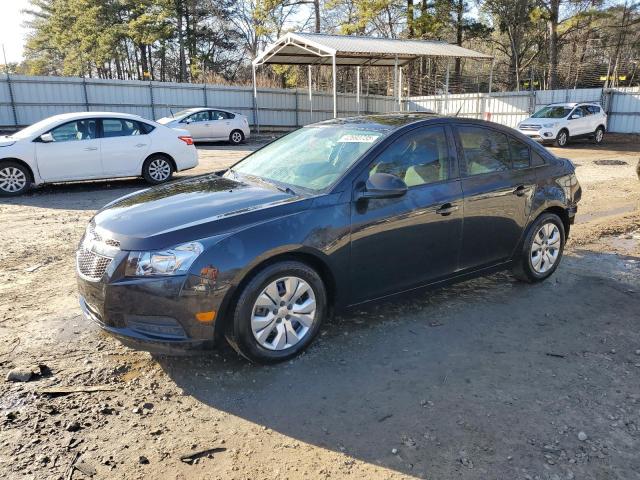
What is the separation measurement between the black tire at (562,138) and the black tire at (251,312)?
63.8 ft

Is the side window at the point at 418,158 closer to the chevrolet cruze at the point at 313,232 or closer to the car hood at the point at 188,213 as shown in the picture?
the chevrolet cruze at the point at 313,232

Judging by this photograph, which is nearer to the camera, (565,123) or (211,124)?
(565,123)

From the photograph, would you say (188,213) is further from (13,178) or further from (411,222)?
(13,178)

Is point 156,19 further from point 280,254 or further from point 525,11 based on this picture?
point 280,254

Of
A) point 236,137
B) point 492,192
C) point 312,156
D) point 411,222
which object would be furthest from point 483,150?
point 236,137

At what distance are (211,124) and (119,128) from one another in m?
10.9

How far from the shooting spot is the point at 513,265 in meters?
5.05

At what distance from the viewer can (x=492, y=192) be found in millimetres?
4594

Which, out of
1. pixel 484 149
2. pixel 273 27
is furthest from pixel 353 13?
pixel 484 149

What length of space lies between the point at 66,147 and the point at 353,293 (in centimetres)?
805

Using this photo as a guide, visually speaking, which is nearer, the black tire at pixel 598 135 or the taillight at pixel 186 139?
the taillight at pixel 186 139

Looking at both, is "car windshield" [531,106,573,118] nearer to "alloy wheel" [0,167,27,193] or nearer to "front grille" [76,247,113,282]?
"alloy wheel" [0,167,27,193]

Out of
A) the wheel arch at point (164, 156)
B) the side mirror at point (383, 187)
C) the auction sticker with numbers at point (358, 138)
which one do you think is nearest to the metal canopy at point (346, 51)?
the wheel arch at point (164, 156)

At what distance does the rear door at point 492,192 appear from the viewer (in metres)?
4.48
